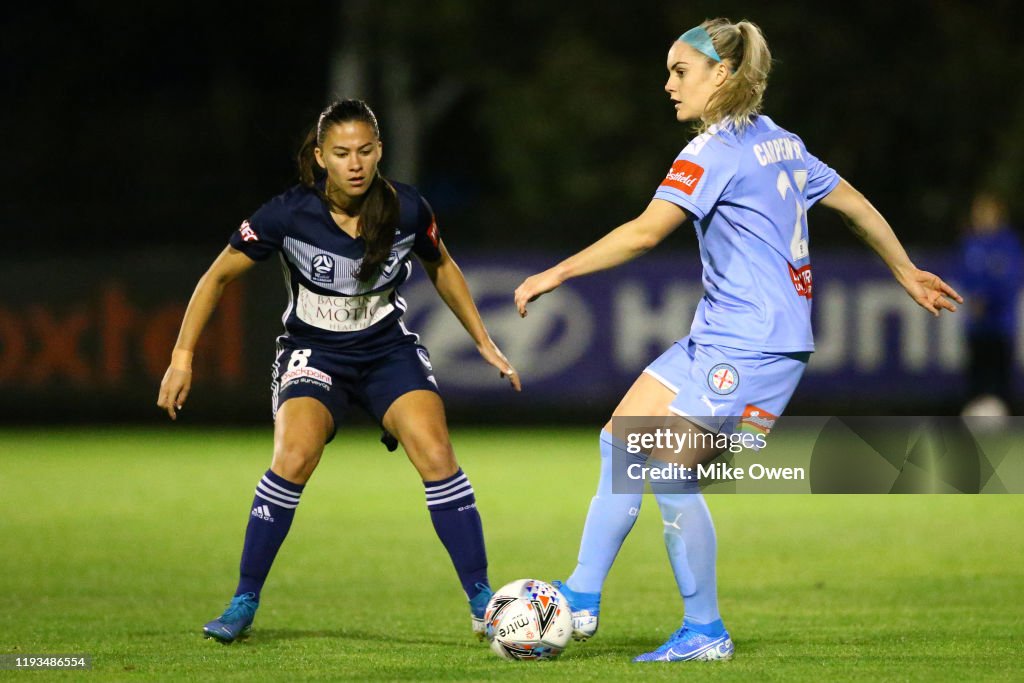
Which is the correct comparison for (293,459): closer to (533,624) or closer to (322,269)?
(322,269)

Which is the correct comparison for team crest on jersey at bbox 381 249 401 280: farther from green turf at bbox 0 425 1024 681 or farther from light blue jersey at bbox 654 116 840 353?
green turf at bbox 0 425 1024 681

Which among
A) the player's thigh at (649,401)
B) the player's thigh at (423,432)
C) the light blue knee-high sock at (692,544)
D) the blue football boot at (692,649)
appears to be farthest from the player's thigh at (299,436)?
the blue football boot at (692,649)

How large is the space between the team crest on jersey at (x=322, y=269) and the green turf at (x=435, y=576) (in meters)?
1.38

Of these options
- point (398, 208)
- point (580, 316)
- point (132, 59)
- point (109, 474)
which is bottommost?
point (109, 474)

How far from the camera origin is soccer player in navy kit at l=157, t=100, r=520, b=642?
6.14m

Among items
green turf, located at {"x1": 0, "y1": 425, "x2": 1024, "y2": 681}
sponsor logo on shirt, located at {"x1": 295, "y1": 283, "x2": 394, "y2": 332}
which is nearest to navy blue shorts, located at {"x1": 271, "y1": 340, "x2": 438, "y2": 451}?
sponsor logo on shirt, located at {"x1": 295, "y1": 283, "x2": 394, "y2": 332}

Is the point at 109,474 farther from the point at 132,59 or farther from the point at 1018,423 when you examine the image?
the point at 132,59

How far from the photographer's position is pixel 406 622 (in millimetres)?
6703

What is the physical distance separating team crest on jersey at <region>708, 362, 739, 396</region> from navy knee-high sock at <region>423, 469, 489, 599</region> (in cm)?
122

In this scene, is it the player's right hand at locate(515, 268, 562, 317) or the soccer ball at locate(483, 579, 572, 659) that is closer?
the player's right hand at locate(515, 268, 562, 317)

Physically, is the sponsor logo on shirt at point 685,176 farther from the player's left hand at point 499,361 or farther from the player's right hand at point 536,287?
the player's left hand at point 499,361

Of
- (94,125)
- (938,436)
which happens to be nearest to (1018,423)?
(938,436)

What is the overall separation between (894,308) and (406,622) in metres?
9.82

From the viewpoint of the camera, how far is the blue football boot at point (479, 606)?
613cm
